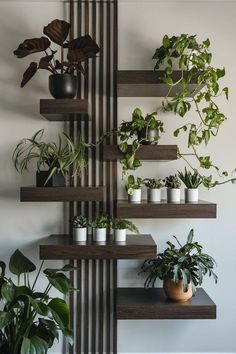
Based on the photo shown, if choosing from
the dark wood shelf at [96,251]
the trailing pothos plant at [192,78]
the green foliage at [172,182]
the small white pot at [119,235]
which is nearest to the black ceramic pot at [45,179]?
the dark wood shelf at [96,251]

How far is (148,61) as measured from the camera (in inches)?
104

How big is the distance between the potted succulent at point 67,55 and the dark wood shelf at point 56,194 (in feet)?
1.97

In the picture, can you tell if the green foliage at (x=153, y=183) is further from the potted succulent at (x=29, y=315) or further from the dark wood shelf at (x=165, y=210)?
the potted succulent at (x=29, y=315)

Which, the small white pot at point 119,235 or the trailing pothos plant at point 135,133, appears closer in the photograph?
the trailing pothos plant at point 135,133

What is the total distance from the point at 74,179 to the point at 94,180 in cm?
14

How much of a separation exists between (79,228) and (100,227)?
14 cm

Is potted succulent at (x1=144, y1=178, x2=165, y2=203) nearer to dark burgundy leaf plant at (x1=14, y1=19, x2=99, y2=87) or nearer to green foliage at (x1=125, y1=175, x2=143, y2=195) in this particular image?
green foliage at (x1=125, y1=175, x2=143, y2=195)

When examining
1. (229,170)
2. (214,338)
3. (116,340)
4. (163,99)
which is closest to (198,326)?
(214,338)

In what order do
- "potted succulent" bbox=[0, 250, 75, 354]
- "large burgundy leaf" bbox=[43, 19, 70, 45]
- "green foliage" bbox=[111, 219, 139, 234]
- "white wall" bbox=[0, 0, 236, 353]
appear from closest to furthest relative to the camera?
"potted succulent" bbox=[0, 250, 75, 354] < "large burgundy leaf" bbox=[43, 19, 70, 45] < "green foliage" bbox=[111, 219, 139, 234] < "white wall" bbox=[0, 0, 236, 353]

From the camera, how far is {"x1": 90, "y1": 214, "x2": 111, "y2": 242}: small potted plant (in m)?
2.42

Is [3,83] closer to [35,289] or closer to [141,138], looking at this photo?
[141,138]

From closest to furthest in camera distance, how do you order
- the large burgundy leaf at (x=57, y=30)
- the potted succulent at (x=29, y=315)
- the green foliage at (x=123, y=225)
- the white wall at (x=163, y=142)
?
1. the potted succulent at (x=29, y=315)
2. the large burgundy leaf at (x=57, y=30)
3. the green foliage at (x=123, y=225)
4. the white wall at (x=163, y=142)

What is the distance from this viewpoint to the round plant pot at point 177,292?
2.37m

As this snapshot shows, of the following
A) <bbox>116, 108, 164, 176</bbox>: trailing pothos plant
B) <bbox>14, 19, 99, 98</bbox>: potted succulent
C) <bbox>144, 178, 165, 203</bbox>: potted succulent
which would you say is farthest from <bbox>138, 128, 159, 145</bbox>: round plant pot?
<bbox>14, 19, 99, 98</bbox>: potted succulent
